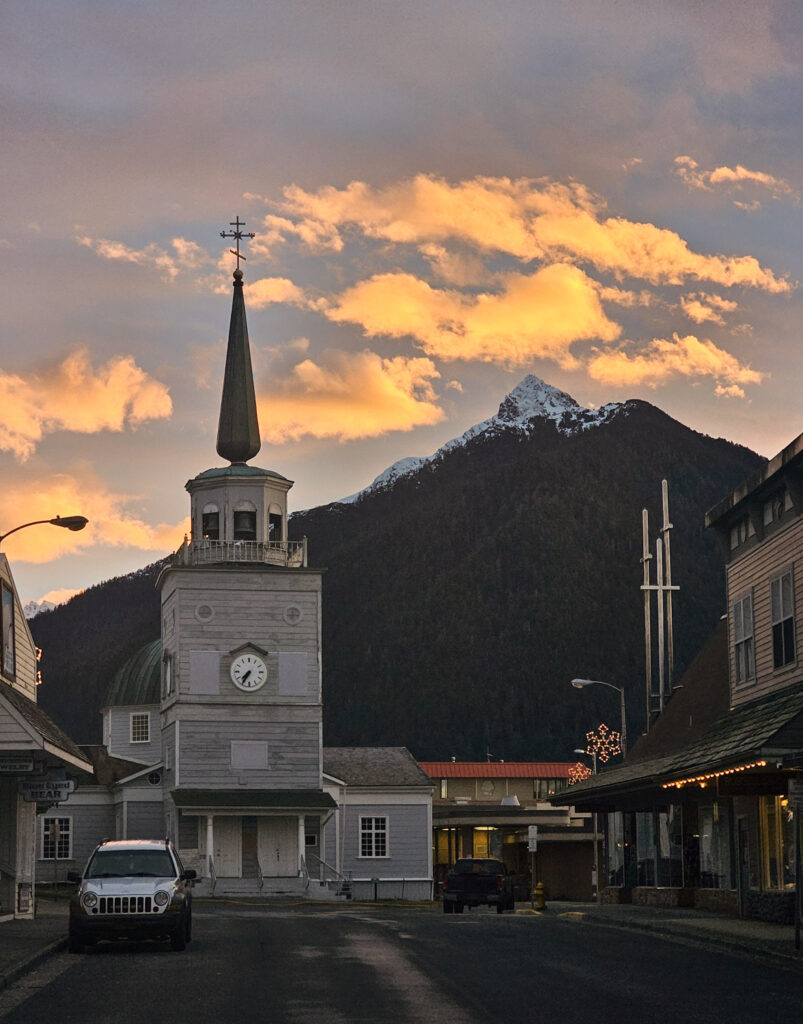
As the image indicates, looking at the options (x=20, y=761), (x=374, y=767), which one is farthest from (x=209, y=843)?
(x=20, y=761)

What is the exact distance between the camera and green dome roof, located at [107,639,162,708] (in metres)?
81.1

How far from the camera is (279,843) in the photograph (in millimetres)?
66312

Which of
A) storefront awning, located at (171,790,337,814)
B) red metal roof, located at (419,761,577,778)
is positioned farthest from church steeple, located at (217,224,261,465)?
red metal roof, located at (419,761,577,778)

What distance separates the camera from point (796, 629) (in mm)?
31688

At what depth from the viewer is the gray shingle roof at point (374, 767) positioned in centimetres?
7250

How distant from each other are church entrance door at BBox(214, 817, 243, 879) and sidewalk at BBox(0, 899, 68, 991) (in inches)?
1132

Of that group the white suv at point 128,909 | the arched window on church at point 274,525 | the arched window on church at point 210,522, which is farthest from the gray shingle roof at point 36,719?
the arched window on church at point 274,525

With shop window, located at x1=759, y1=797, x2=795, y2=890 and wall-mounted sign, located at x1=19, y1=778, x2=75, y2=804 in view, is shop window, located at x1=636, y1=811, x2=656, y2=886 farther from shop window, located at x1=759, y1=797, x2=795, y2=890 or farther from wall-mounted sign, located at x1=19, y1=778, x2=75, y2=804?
wall-mounted sign, located at x1=19, y1=778, x2=75, y2=804

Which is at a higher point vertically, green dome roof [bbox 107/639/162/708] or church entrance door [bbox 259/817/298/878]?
green dome roof [bbox 107/639/162/708]

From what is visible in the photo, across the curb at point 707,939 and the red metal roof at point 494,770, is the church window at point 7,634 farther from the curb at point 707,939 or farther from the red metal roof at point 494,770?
the red metal roof at point 494,770

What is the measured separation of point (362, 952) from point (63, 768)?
14.3 metres

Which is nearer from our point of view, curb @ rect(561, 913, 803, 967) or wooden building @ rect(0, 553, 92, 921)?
curb @ rect(561, 913, 803, 967)

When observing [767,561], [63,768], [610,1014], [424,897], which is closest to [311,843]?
[424,897]

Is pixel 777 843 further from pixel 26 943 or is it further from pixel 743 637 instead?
pixel 26 943
